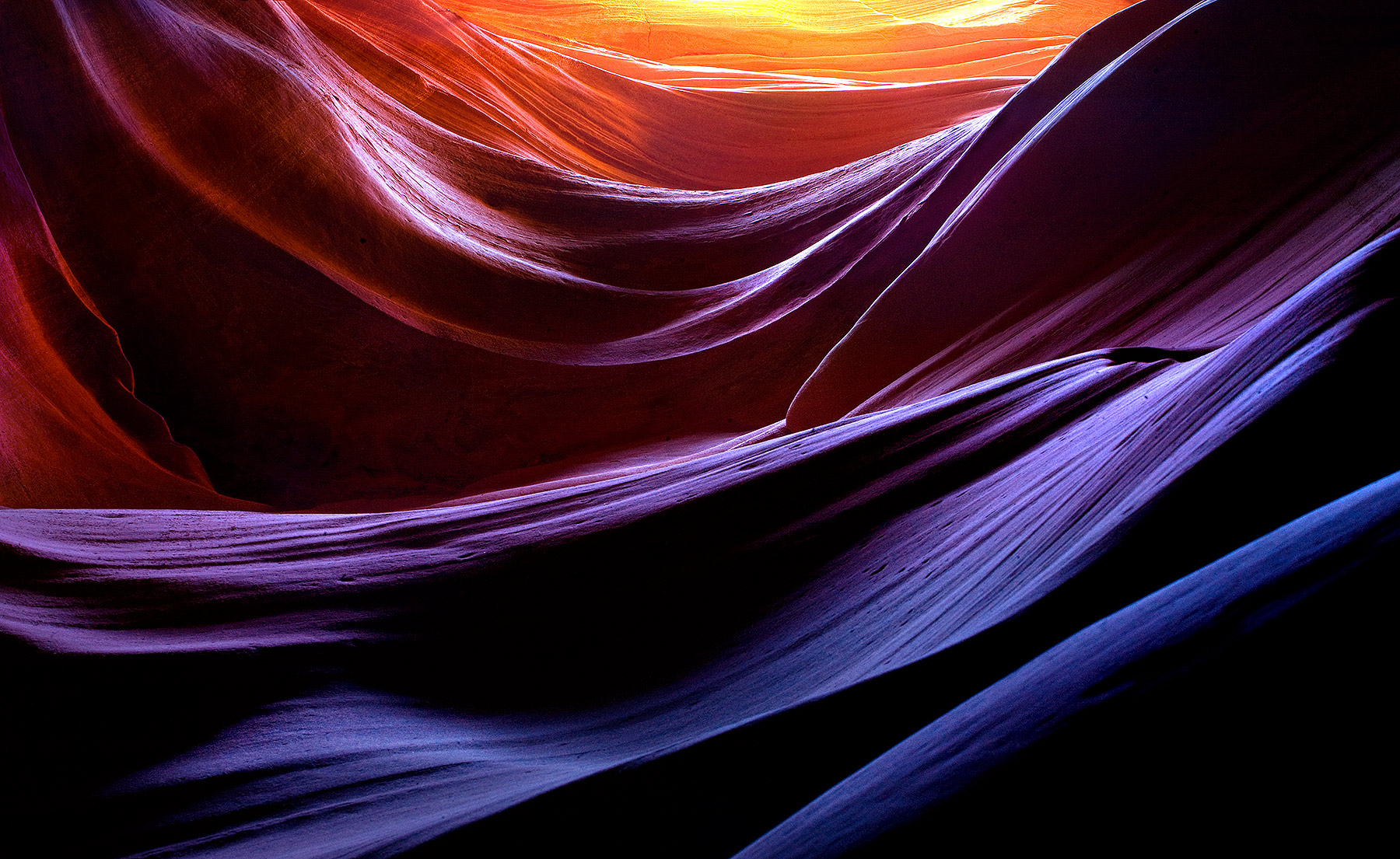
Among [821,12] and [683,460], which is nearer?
[683,460]

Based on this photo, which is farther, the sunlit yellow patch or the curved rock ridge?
the sunlit yellow patch

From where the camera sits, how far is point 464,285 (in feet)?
10.3

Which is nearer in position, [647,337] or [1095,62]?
[1095,62]

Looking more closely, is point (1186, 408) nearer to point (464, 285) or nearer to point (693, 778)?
point (693, 778)

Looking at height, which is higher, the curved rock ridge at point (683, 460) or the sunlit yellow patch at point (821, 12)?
the sunlit yellow patch at point (821, 12)

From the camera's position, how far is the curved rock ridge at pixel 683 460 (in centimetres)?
60

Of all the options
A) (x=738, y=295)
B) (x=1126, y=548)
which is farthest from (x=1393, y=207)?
(x=738, y=295)

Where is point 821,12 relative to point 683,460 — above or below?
above

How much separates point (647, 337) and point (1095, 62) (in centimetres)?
172

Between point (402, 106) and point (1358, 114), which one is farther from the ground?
point (402, 106)

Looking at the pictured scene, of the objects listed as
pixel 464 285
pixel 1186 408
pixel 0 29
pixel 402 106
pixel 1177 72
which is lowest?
pixel 1186 408

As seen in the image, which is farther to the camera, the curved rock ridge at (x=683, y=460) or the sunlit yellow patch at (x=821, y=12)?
the sunlit yellow patch at (x=821, y=12)

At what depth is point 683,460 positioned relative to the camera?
2379 mm

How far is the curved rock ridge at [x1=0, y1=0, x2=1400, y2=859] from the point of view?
1.96 feet
